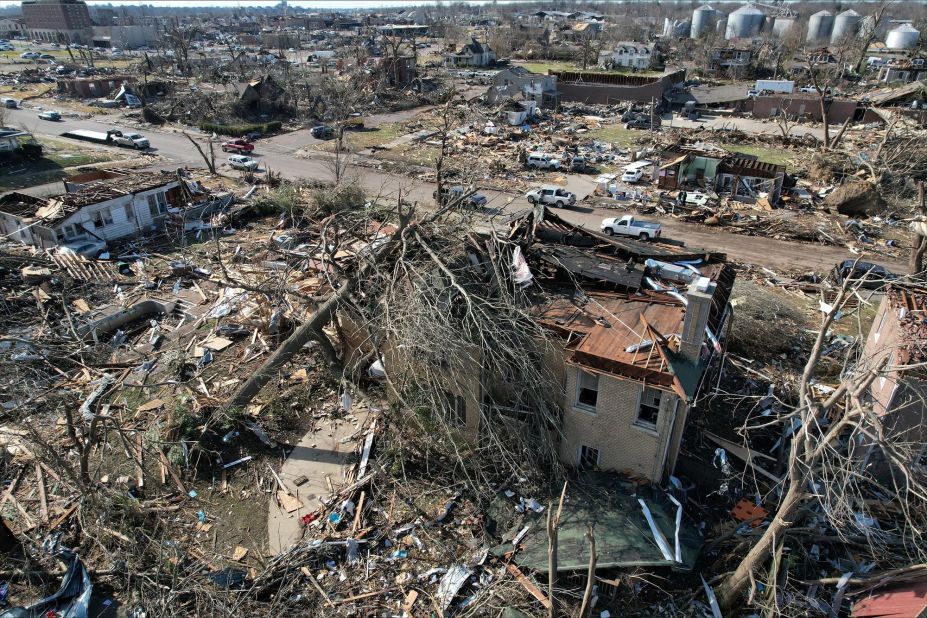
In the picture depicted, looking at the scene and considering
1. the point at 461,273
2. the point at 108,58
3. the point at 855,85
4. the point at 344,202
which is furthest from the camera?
the point at 108,58

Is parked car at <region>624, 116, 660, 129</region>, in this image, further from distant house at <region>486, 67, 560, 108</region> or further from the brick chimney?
the brick chimney

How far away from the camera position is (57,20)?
132125mm

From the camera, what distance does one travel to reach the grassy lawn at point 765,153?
136ft

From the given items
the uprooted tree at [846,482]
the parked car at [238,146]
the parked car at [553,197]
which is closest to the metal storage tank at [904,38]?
the parked car at [553,197]

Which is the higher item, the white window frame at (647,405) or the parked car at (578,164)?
the white window frame at (647,405)

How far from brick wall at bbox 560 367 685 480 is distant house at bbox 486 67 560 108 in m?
48.8

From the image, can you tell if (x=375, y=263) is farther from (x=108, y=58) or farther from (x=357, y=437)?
(x=108, y=58)

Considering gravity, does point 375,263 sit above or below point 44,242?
above

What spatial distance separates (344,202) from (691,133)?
34.6 metres

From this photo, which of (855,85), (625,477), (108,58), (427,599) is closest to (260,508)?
(427,599)

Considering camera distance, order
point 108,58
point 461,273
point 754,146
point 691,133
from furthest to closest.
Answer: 1. point 108,58
2. point 691,133
3. point 754,146
4. point 461,273

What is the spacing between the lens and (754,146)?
149ft

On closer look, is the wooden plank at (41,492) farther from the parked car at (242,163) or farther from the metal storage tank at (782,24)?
the metal storage tank at (782,24)

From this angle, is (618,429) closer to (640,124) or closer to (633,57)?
(640,124)
